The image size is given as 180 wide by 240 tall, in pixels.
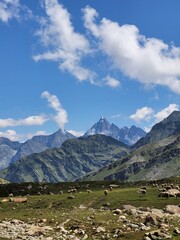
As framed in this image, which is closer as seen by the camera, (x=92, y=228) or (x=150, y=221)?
(x=92, y=228)

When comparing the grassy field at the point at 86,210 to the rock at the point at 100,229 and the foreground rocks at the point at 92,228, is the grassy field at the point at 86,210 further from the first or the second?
the rock at the point at 100,229

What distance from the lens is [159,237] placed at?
39.0m

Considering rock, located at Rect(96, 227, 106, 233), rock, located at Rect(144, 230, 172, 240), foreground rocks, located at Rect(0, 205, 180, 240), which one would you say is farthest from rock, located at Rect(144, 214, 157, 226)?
rock, located at Rect(144, 230, 172, 240)

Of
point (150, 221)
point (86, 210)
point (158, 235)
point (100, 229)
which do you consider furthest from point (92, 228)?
point (86, 210)

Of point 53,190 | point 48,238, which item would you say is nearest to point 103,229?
point 48,238

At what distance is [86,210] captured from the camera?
222 ft

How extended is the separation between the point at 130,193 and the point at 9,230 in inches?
1876

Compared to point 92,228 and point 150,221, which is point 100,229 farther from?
point 150,221

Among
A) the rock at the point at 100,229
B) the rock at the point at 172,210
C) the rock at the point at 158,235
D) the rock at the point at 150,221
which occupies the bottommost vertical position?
the rock at the point at 158,235

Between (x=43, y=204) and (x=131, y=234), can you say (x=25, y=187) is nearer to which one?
(x=43, y=204)

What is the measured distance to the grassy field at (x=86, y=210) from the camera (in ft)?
155

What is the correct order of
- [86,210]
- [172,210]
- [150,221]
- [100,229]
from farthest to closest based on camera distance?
[86,210], [172,210], [150,221], [100,229]

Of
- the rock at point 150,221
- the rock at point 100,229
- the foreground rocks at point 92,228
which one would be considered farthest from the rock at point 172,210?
the rock at point 100,229

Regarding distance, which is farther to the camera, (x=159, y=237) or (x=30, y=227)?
(x=30, y=227)
